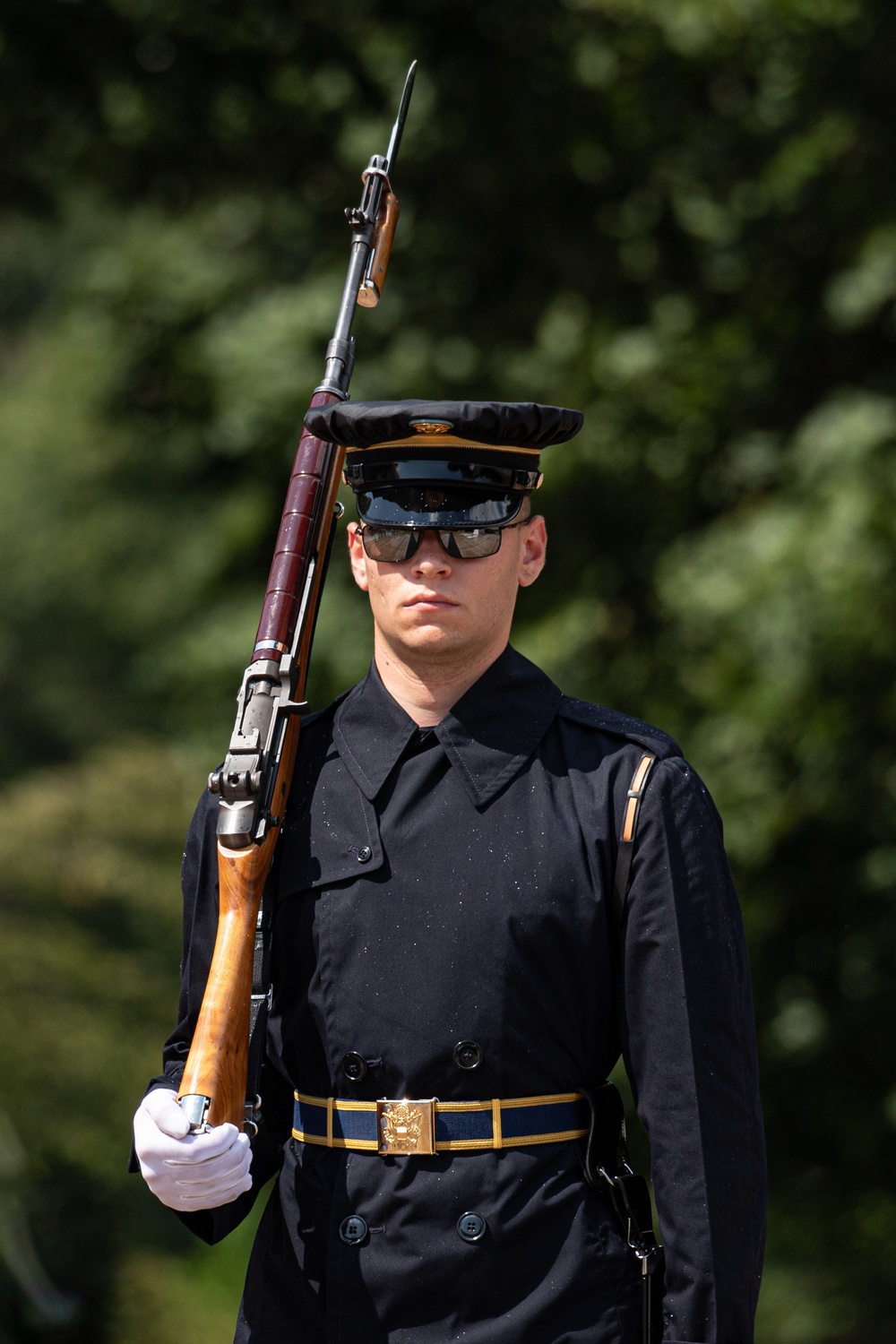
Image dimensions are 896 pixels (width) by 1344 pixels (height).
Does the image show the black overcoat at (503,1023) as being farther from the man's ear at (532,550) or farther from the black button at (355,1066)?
the man's ear at (532,550)

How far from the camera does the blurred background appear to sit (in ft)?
23.3

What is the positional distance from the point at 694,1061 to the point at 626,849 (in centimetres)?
32

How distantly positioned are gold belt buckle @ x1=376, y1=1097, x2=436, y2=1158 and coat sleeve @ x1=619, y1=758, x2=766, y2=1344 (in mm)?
311

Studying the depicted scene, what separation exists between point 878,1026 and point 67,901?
17.8 ft

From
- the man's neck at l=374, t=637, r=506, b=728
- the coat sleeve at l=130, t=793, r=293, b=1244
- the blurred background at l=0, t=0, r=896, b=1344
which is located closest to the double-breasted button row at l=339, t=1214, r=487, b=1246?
the coat sleeve at l=130, t=793, r=293, b=1244

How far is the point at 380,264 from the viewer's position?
3.27m

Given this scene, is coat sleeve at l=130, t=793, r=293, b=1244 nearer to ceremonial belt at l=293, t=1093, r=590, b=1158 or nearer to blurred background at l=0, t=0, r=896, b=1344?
ceremonial belt at l=293, t=1093, r=590, b=1158

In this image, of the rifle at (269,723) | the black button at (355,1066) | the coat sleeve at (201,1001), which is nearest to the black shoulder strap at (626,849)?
the black button at (355,1066)

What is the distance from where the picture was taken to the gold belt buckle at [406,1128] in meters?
→ 2.54

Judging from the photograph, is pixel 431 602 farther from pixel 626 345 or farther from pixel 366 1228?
pixel 626 345

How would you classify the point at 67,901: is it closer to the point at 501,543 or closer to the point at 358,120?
the point at 358,120

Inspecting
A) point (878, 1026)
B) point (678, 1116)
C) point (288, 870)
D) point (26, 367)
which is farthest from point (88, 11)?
point (26, 367)

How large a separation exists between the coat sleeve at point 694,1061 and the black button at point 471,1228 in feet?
0.85

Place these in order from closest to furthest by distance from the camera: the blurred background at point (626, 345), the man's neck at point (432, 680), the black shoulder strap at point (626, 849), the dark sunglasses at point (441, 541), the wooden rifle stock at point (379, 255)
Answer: the black shoulder strap at point (626, 849), the dark sunglasses at point (441, 541), the man's neck at point (432, 680), the wooden rifle stock at point (379, 255), the blurred background at point (626, 345)
